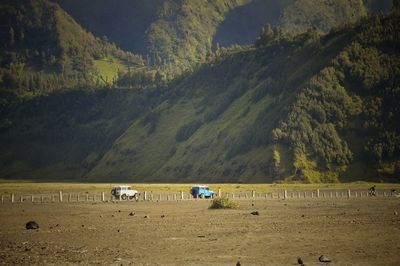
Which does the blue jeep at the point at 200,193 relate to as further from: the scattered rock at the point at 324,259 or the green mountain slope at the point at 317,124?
the scattered rock at the point at 324,259

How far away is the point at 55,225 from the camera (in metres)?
41.9

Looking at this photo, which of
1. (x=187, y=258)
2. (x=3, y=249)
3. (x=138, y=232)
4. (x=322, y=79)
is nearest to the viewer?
(x=187, y=258)

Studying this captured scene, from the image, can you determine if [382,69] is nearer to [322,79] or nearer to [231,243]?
[322,79]

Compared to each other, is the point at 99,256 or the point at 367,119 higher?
the point at 367,119

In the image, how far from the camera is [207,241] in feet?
101

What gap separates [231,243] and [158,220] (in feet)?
49.4

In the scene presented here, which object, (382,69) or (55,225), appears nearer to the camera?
(55,225)

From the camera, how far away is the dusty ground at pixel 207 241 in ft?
82.2

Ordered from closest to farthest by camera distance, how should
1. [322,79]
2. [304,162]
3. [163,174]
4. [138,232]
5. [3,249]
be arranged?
[3,249] → [138,232] → [304,162] → [322,79] → [163,174]

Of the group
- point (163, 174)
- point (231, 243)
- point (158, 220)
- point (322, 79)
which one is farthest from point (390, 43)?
point (231, 243)

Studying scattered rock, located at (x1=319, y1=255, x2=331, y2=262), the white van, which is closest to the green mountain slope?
the white van

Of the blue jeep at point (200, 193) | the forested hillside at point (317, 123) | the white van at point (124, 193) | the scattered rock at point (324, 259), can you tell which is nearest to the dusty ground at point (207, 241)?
the scattered rock at point (324, 259)

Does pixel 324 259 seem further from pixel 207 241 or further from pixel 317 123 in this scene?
pixel 317 123

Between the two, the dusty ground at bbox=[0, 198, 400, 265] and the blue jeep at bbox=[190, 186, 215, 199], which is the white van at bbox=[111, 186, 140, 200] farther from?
the dusty ground at bbox=[0, 198, 400, 265]
